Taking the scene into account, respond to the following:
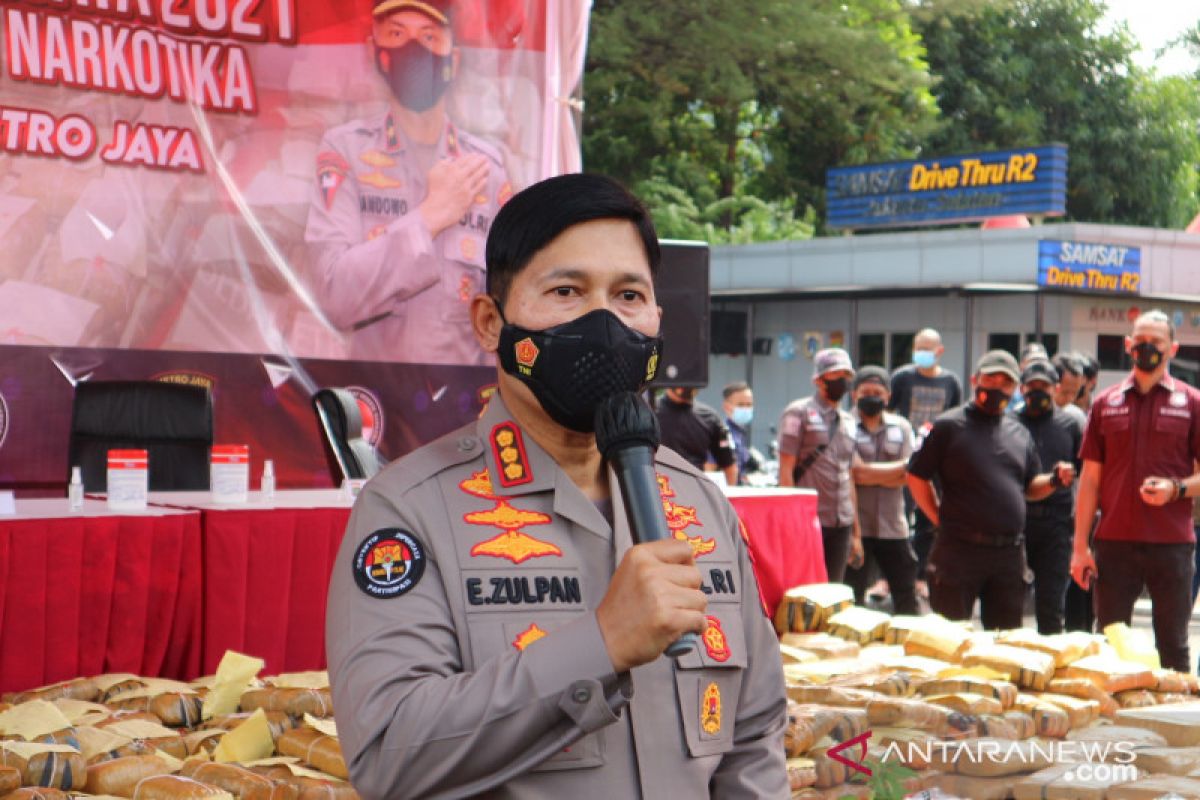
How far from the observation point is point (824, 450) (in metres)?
9.08

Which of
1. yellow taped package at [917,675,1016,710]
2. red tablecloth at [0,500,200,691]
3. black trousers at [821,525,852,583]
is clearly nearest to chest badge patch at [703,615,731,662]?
yellow taped package at [917,675,1016,710]

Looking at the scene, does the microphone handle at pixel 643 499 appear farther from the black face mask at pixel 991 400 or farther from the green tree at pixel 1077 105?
the green tree at pixel 1077 105

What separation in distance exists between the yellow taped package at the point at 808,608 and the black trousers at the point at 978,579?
60.3 inches

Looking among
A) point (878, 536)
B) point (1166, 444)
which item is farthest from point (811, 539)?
point (878, 536)

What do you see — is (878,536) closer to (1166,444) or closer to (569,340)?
(1166,444)

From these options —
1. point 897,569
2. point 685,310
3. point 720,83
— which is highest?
point 720,83

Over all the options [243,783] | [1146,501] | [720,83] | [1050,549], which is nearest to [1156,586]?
[1146,501]

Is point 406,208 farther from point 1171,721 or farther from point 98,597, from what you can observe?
point 1171,721

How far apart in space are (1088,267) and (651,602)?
67.0ft

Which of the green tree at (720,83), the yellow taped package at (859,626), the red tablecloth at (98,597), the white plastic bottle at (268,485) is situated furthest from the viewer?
the green tree at (720,83)

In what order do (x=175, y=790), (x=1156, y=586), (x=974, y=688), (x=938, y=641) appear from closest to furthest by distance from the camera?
(x=175, y=790)
(x=974, y=688)
(x=938, y=641)
(x=1156, y=586)

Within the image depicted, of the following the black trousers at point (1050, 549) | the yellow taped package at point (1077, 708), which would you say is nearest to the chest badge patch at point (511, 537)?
the yellow taped package at point (1077, 708)

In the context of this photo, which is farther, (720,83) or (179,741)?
(720,83)

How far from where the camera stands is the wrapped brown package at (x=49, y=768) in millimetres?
2975
